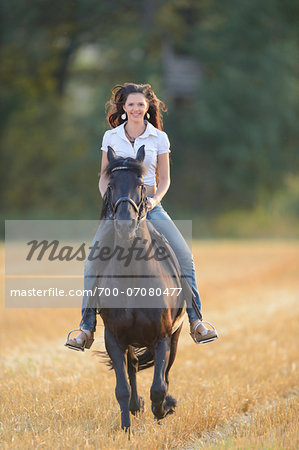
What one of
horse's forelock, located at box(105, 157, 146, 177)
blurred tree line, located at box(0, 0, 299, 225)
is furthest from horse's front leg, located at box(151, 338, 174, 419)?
blurred tree line, located at box(0, 0, 299, 225)

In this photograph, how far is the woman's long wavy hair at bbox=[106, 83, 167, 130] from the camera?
6.27 metres

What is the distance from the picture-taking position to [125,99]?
6340 mm

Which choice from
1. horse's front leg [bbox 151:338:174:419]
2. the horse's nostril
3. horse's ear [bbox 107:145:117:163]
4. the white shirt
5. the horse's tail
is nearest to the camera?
the horse's nostril

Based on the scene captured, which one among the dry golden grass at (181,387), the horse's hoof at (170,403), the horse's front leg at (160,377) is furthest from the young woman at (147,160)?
the dry golden grass at (181,387)

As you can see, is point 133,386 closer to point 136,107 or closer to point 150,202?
point 150,202

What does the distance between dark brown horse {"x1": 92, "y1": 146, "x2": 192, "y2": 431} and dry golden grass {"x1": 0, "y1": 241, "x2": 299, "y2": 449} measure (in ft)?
1.41

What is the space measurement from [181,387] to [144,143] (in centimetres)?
294

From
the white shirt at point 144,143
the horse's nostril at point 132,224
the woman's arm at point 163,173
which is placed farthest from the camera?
the woman's arm at point 163,173

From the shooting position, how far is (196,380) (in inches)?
309

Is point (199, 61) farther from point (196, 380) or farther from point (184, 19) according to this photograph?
point (196, 380)

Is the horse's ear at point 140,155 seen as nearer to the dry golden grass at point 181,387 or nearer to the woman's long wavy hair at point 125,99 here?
the woman's long wavy hair at point 125,99

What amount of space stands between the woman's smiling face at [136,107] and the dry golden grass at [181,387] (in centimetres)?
275

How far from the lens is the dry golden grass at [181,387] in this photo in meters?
5.50

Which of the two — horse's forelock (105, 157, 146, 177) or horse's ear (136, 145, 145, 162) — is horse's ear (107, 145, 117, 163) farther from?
horse's ear (136, 145, 145, 162)
